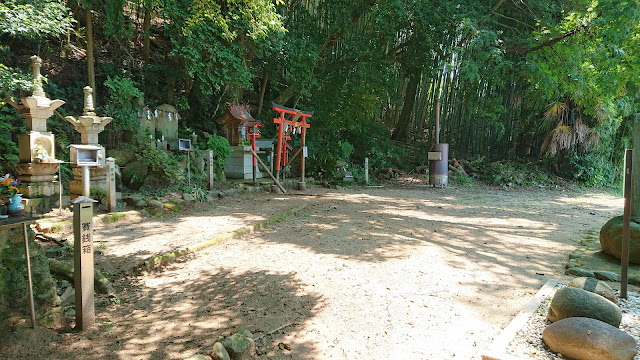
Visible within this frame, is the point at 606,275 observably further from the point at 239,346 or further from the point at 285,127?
the point at 285,127

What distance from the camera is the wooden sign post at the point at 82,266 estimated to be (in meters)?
2.61

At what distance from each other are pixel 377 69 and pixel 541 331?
10881 mm

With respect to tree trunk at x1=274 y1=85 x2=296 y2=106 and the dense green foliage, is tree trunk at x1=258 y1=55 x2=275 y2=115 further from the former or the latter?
tree trunk at x1=274 y1=85 x2=296 y2=106

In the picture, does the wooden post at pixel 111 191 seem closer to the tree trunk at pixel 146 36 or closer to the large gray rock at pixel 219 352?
the large gray rock at pixel 219 352

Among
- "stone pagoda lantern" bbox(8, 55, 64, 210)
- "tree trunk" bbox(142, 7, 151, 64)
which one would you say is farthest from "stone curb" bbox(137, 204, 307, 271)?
"tree trunk" bbox(142, 7, 151, 64)

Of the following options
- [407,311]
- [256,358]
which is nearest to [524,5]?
[407,311]

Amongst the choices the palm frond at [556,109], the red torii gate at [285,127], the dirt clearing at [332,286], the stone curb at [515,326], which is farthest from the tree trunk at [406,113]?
the stone curb at [515,326]

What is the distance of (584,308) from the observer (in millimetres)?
2602

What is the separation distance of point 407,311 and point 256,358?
4.39 ft

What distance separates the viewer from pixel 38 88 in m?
5.70

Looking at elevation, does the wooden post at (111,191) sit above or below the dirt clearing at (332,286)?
above

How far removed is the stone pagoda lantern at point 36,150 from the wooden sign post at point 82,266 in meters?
3.77

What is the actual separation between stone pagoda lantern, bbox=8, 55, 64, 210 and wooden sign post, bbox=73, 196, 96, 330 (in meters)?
3.77

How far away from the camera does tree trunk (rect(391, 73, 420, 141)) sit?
15562mm
